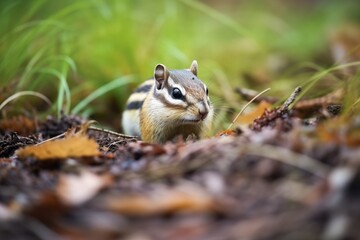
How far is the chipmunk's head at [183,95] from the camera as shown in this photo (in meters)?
3.37

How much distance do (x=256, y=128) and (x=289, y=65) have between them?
429 centimetres

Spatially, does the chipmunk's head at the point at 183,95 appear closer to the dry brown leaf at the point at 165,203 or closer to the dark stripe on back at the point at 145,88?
the dark stripe on back at the point at 145,88

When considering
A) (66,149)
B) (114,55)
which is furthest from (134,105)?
(66,149)

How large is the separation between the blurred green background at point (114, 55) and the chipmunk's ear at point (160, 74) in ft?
1.79

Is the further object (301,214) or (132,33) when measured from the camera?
(132,33)

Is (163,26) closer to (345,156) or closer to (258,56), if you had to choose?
(258,56)

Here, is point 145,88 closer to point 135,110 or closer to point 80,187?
point 135,110

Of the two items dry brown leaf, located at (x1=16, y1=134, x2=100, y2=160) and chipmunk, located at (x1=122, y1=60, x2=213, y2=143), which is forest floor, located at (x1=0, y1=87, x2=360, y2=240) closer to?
dry brown leaf, located at (x1=16, y1=134, x2=100, y2=160)

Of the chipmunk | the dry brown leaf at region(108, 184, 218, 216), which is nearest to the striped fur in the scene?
the chipmunk

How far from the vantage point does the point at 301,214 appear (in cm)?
168

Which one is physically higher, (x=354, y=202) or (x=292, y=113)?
(x=292, y=113)

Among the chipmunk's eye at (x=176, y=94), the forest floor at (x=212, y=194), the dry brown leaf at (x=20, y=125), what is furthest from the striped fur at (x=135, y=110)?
the forest floor at (x=212, y=194)

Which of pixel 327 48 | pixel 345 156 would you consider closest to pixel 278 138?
pixel 345 156

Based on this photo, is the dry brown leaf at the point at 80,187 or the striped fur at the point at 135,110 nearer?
the dry brown leaf at the point at 80,187
